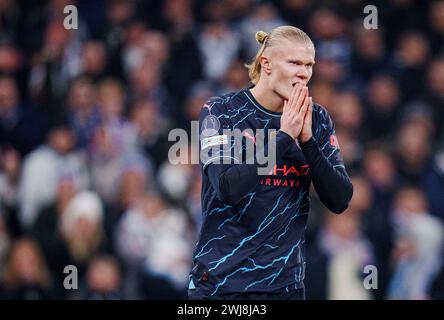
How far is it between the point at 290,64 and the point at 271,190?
56 centimetres

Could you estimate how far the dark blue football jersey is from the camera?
4.14 meters

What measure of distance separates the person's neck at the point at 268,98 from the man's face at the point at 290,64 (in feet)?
0.18

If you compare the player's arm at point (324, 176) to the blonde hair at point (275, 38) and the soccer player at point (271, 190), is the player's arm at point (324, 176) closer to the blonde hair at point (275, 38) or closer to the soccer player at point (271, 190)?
the soccer player at point (271, 190)

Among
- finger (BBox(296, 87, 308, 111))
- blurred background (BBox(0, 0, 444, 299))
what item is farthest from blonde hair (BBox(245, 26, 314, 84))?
blurred background (BBox(0, 0, 444, 299))

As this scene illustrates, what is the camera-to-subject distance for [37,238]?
7.94m

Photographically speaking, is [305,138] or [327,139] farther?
[327,139]

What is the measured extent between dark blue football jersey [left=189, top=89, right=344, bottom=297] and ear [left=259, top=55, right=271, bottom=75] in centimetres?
21

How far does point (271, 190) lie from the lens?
4172mm

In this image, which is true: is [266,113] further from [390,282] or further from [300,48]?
[390,282]

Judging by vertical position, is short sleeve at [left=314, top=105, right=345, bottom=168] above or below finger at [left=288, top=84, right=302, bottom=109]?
below

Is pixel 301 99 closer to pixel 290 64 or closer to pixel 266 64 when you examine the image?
pixel 290 64

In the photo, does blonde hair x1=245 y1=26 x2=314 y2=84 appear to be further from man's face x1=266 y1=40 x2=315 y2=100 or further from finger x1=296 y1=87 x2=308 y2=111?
finger x1=296 y1=87 x2=308 y2=111

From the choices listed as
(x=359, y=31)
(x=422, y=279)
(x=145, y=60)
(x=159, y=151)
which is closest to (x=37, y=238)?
(x=159, y=151)

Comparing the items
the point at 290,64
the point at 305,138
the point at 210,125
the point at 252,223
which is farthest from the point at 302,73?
the point at 252,223
